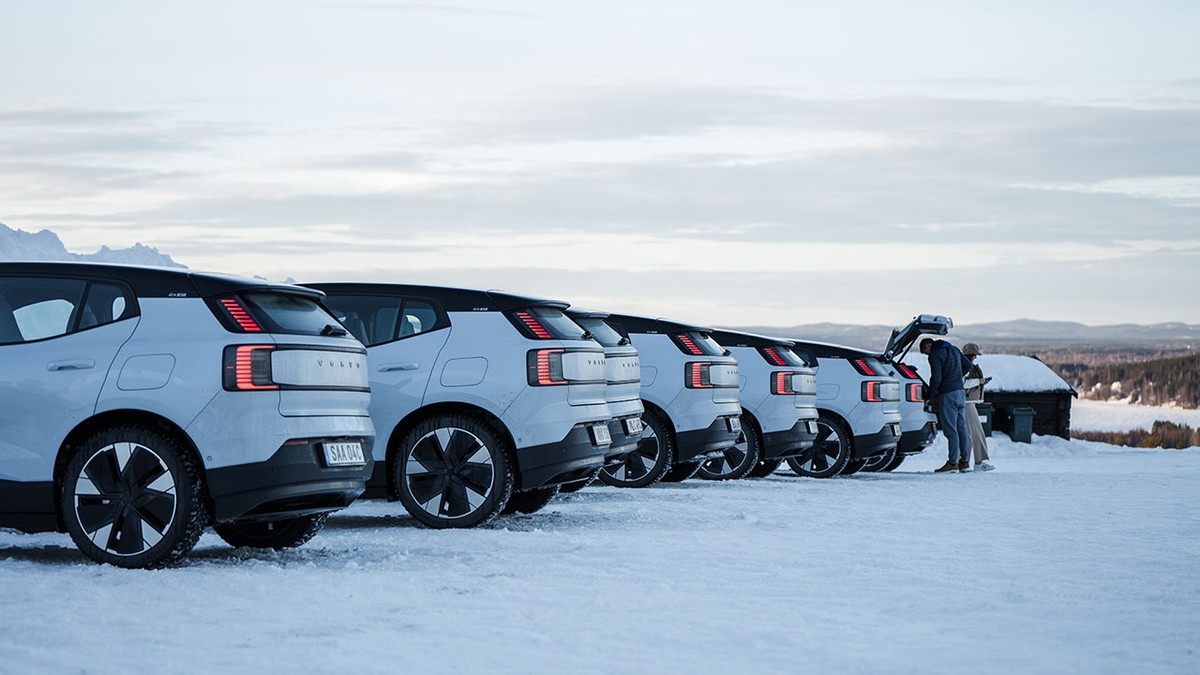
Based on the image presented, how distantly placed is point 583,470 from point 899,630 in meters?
4.56

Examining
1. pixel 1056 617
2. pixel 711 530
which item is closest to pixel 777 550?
pixel 711 530

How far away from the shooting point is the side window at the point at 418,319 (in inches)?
451

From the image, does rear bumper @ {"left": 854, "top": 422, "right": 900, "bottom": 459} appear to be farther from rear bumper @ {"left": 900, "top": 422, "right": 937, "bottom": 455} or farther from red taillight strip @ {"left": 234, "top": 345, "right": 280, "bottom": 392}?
red taillight strip @ {"left": 234, "top": 345, "right": 280, "bottom": 392}

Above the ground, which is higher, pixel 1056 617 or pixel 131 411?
pixel 131 411

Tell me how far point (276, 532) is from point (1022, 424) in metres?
30.1

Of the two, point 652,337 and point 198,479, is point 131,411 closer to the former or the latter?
point 198,479

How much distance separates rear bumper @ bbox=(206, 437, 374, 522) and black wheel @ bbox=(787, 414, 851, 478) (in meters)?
10.6

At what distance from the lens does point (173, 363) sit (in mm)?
8703

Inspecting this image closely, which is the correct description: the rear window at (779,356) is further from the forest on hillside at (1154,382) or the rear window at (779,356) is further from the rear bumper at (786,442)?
the forest on hillside at (1154,382)

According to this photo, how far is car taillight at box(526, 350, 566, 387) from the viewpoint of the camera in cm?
1112

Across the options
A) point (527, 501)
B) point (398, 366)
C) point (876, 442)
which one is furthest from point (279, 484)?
point (876, 442)

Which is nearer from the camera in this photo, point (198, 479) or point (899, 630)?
point (899, 630)

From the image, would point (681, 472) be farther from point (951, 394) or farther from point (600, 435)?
point (951, 394)

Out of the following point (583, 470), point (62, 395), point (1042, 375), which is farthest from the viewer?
point (1042, 375)
